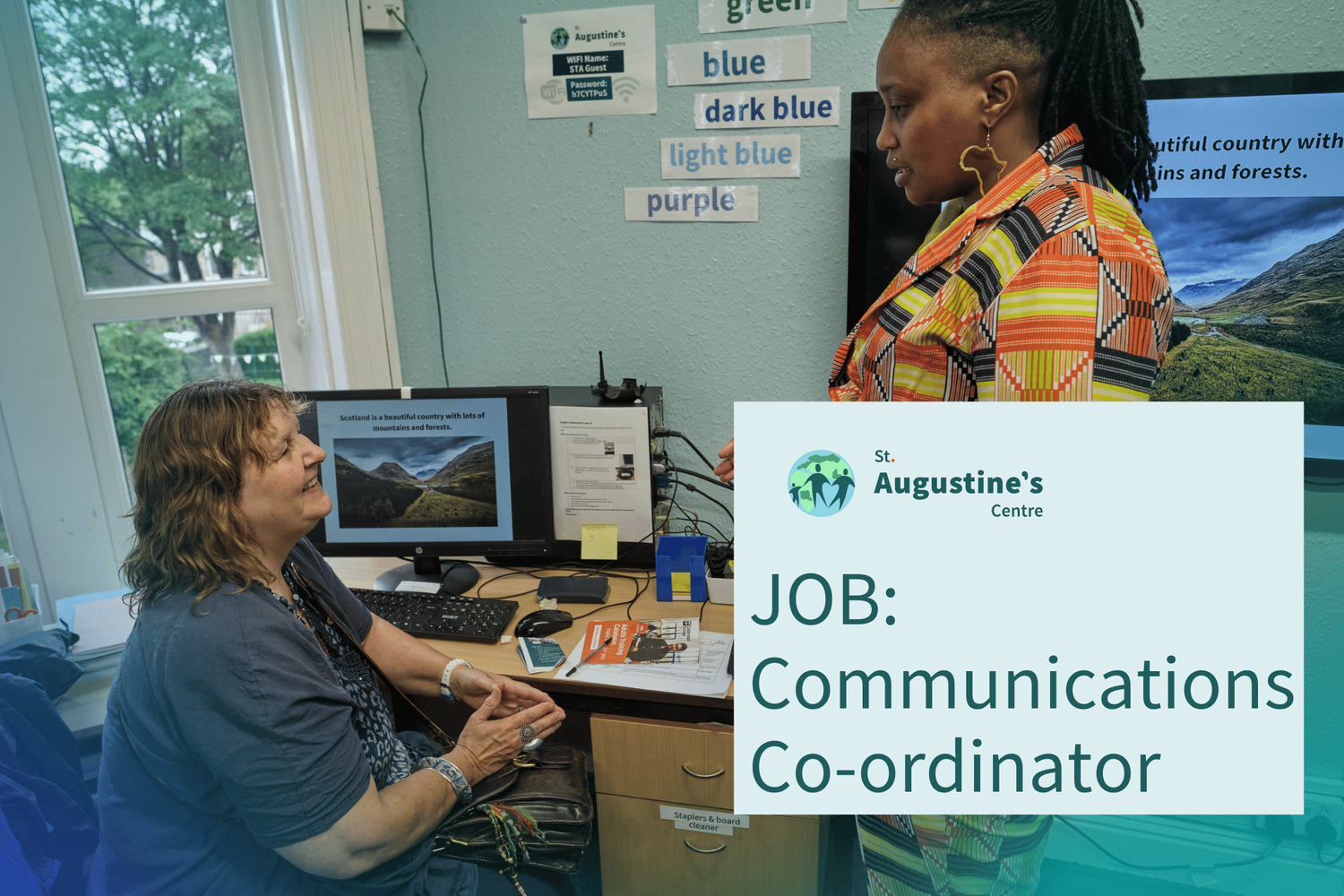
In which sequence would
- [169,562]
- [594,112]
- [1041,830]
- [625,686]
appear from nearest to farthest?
[1041,830] < [169,562] < [625,686] < [594,112]

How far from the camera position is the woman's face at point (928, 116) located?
940 millimetres

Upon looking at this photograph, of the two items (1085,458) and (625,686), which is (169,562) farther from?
(1085,458)

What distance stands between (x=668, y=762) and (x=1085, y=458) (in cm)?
101

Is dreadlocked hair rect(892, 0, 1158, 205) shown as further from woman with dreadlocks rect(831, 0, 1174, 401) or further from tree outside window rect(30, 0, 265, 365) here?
tree outside window rect(30, 0, 265, 365)

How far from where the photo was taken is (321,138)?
1910mm

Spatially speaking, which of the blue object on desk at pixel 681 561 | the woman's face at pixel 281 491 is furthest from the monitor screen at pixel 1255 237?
the woman's face at pixel 281 491

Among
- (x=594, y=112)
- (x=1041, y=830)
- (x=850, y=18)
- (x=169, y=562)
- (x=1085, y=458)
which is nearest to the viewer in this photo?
(x=1085, y=458)

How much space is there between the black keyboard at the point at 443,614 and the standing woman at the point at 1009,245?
0.74m

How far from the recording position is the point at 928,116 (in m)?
0.96

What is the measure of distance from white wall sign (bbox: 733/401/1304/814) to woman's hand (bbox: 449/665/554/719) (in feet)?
2.61

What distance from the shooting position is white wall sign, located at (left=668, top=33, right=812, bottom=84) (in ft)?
5.58

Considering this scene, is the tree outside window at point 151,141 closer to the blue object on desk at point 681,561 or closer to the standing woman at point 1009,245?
the blue object on desk at point 681,561

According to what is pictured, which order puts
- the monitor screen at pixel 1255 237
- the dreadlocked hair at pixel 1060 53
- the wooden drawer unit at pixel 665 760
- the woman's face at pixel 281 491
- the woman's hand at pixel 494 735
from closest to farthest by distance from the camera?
the dreadlocked hair at pixel 1060 53
the woman's face at pixel 281 491
the woman's hand at pixel 494 735
the wooden drawer unit at pixel 665 760
the monitor screen at pixel 1255 237

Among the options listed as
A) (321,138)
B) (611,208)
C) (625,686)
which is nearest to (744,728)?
(625,686)
